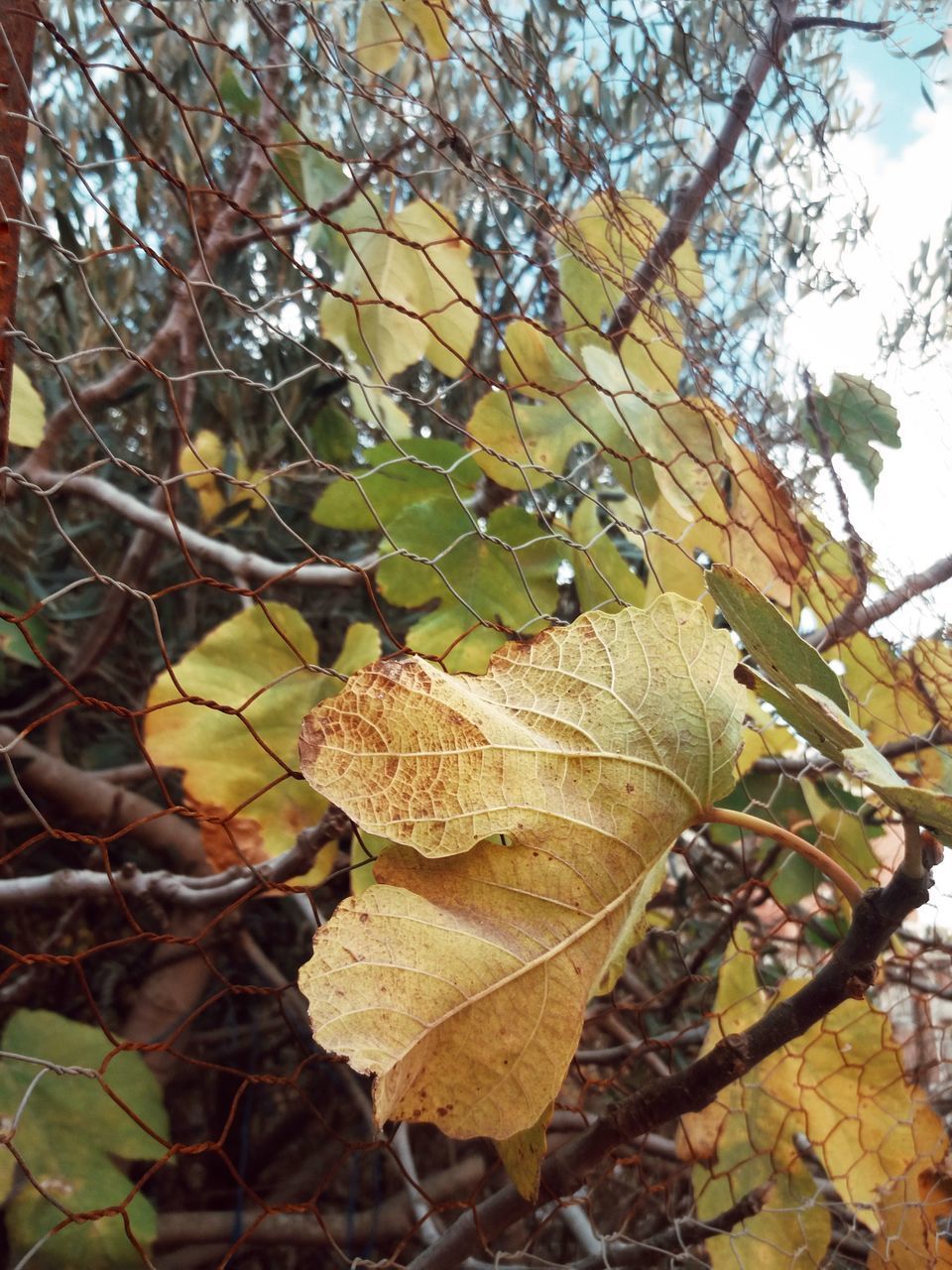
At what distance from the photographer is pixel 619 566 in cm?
50

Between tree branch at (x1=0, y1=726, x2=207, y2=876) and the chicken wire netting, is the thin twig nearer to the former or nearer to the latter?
the chicken wire netting

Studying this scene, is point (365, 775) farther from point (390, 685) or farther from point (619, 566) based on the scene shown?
point (619, 566)

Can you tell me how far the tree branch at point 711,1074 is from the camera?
0.95 ft

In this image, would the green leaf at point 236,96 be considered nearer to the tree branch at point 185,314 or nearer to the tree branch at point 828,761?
the tree branch at point 185,314

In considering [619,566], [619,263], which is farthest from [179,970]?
[619,263]

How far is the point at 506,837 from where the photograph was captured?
28cm

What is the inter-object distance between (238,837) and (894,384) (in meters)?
0.47

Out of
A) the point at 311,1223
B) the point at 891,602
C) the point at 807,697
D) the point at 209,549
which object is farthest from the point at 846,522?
the point at 311,1223

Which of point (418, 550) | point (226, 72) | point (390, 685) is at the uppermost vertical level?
point (226, 72)

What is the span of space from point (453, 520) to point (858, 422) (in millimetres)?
260

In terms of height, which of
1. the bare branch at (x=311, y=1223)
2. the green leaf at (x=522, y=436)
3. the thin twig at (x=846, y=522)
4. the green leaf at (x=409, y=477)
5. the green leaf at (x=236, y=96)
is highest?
the green leaf at (x=236, y=96)

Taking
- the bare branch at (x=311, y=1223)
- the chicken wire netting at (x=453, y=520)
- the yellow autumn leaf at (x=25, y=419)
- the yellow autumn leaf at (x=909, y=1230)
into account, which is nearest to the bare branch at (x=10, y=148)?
the chicken wire netting at (x=453, y=520)

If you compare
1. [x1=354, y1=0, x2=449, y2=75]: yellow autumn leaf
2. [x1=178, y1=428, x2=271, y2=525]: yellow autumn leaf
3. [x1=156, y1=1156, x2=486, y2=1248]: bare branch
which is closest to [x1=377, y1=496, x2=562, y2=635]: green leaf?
[x1=354, y1=0, x2=449, y2=75]: yellow autumn leaf

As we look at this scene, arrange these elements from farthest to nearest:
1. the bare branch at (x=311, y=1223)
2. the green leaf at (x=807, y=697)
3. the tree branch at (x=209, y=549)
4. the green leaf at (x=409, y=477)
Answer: the bare branch at (x=311, y=1223) → the tree branch at (x=209, y=549) → the green leaf at (x=409, y=477) → the green leaf at (x=807, y=697)
